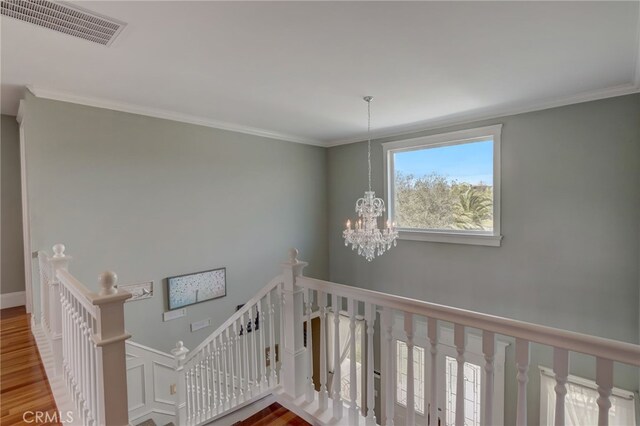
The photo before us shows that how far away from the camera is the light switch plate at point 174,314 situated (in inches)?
154

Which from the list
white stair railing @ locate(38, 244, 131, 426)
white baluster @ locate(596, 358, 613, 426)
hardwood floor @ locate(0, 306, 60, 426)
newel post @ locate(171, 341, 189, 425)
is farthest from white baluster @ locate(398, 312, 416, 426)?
newel post @ locate(171, 341, 189, 425)

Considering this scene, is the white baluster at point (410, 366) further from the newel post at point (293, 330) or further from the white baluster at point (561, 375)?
the newel post at point (293, 330)

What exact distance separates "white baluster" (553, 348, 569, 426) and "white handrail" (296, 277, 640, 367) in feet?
0.11

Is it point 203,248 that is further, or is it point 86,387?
point 203,248

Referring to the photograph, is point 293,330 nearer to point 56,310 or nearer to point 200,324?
point 56,310

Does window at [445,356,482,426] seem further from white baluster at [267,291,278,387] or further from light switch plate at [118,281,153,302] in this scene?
light switch plate at [118,281,153,302]

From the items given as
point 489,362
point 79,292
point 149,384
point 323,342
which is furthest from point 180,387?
point 489,362

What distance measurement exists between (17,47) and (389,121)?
3.79m

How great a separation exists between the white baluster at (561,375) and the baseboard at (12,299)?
542 cm

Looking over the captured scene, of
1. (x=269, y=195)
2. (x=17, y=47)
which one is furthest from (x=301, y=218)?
(x=17, y=47)

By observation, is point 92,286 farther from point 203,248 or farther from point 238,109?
point 238,109

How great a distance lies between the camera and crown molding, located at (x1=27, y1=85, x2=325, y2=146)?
10.0 feet

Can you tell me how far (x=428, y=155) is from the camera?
15.4ft

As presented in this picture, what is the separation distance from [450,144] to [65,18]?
4258mm
